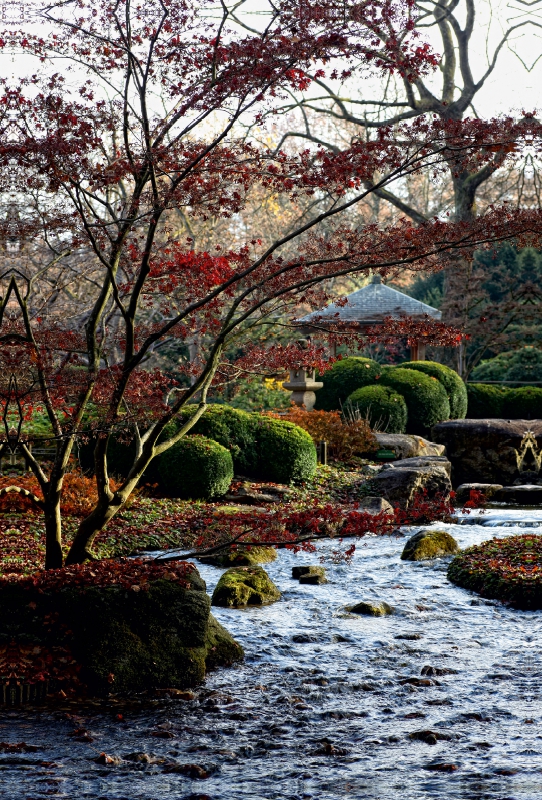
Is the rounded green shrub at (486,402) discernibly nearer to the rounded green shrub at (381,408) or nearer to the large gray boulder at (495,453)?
the rounded green shrub at (381,408)

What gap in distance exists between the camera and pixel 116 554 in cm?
944

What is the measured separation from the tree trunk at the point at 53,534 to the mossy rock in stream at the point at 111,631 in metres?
0.74

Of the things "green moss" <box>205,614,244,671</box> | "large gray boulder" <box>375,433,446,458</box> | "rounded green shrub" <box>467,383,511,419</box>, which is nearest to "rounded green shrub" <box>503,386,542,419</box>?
"rounded green shrub" <box>467,383,511,419</box>

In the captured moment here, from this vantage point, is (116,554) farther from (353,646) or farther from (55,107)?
(55,107)

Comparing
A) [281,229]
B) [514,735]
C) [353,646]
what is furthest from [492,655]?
[281,229]

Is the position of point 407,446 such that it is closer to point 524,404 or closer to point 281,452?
point 281,452

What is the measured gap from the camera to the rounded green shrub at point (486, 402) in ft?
69.7

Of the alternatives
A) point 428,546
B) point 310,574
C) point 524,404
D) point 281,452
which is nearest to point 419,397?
point 524,404

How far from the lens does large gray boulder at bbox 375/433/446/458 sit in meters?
16.3

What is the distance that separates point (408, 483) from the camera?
12.9 meters

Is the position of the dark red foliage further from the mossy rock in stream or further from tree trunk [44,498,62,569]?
tree trunk [44,498,62,569]

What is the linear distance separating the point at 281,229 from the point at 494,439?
18.8 metres

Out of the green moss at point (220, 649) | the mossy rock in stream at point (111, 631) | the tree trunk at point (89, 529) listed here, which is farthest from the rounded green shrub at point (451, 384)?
the mossy rock in stream at point (111, 631)

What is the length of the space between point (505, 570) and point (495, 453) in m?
8.46
